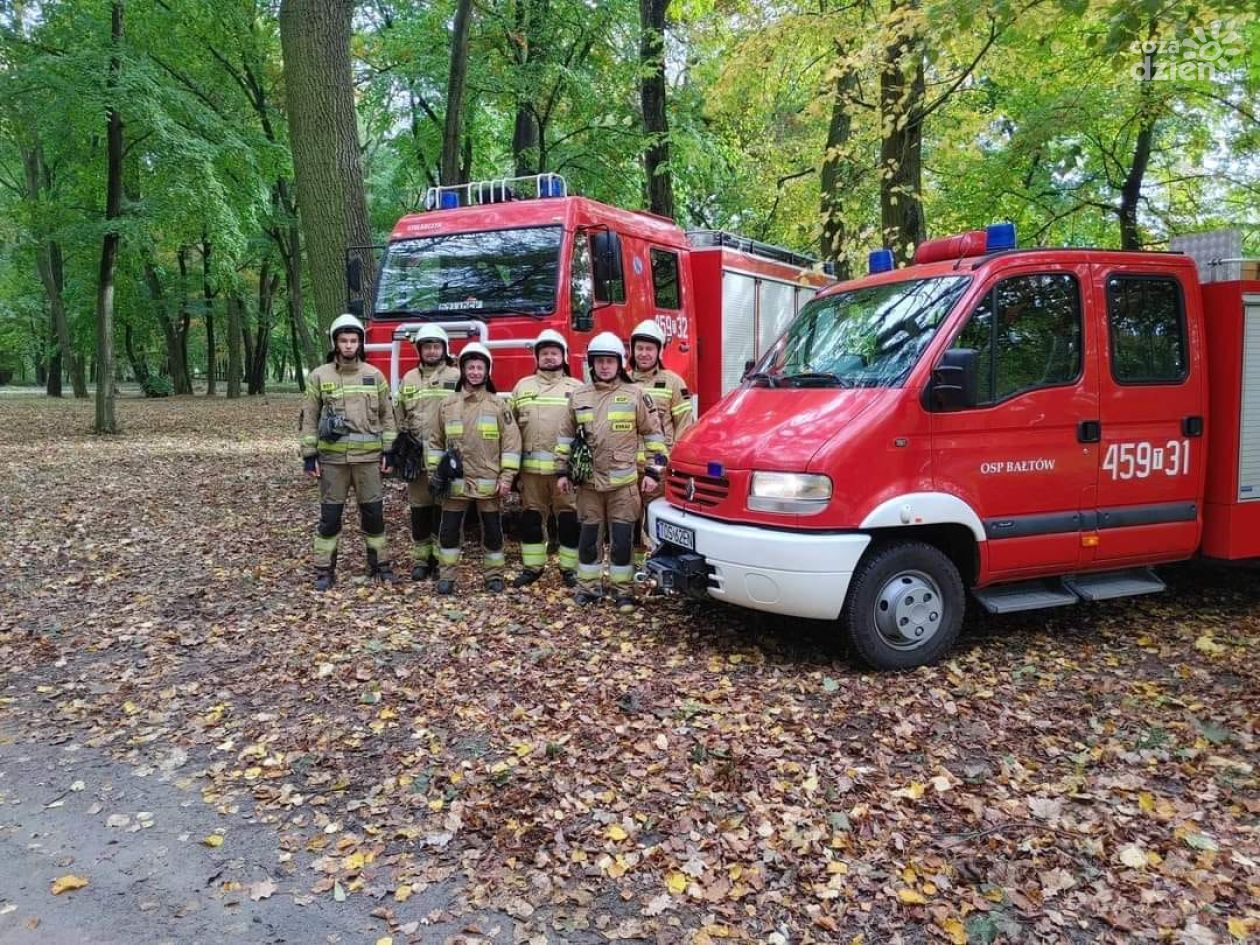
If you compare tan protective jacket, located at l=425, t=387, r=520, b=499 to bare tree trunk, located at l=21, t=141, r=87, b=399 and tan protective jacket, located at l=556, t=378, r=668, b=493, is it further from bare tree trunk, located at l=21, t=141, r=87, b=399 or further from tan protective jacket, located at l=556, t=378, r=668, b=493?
bare tree trunk, located at l=21, t=141, r=87, b=399

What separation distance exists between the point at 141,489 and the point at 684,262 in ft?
24.6

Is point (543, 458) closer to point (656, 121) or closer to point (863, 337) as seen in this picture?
point (863, 337)

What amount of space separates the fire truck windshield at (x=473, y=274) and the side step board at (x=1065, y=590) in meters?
4.39

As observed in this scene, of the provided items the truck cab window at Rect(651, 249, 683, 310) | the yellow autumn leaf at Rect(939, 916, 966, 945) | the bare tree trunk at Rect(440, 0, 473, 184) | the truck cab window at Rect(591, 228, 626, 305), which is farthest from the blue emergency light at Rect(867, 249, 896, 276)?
the bare tree trunk at Rect(440, 0, 473, 184)

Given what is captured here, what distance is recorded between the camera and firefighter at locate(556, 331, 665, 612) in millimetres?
6426

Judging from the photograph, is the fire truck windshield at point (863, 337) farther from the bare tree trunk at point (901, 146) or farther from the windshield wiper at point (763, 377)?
the bare tree trunk at point (901, 146)

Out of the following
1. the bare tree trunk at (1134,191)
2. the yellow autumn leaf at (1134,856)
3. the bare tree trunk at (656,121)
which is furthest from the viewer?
the bare tree trunk at (1134,191)

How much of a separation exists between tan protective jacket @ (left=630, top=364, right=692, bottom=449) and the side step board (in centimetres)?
254

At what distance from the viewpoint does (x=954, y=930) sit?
9.64ft

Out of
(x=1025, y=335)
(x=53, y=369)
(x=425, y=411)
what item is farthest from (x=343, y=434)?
(x=53, y=369)

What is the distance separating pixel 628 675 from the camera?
514 centimetres

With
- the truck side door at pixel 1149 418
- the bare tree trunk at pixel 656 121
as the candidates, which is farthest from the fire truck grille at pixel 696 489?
the bare tree trunk at pixel 656 121

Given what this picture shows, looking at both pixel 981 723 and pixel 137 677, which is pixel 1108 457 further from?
pixel 137 677

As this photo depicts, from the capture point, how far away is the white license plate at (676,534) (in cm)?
524
